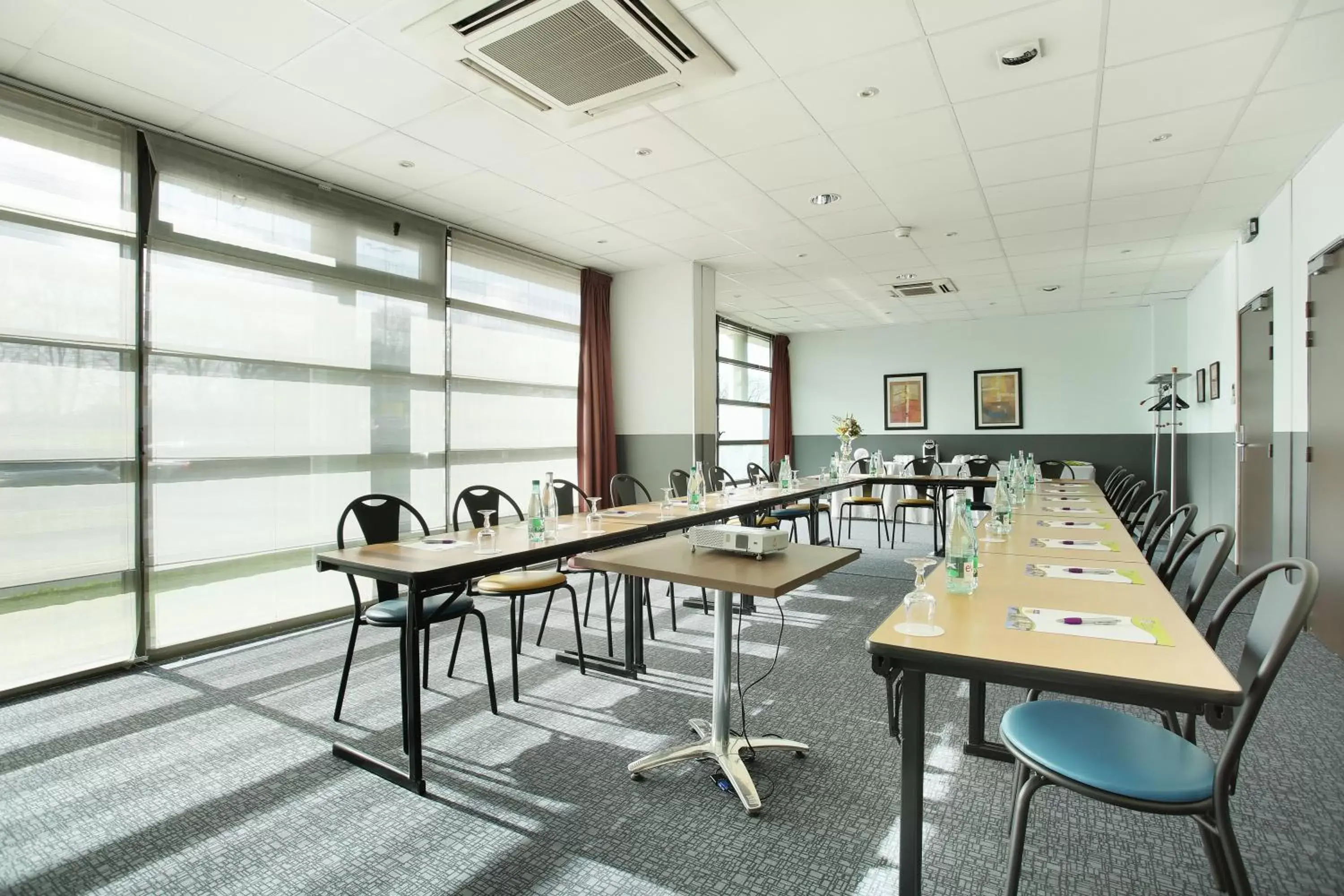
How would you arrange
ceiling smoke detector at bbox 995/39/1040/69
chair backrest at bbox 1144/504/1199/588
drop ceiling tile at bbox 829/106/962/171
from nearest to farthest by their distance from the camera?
chair backrest at bbox 1144/504/1199/588, ceiling smoke detector at bbox 995/39/1040/69, drop ceiling tile at bbox 829/106/962/171

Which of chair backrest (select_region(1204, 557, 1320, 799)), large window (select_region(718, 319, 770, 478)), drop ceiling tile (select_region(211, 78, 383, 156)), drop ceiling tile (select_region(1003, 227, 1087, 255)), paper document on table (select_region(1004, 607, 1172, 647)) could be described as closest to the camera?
chair backrest (select_region(1204, 557, 1320, 799))

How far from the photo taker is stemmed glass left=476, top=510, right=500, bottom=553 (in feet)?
9.09

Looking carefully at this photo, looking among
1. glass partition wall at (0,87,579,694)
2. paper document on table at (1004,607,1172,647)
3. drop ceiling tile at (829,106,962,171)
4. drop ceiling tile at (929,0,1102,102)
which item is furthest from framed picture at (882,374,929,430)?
paper document on table at (1004,607,1172,647)

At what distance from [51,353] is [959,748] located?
457cm

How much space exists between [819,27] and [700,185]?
1879mm

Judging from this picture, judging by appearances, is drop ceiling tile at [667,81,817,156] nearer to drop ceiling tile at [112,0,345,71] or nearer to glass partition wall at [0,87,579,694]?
drop ceiling tile at [112,0,345,71]

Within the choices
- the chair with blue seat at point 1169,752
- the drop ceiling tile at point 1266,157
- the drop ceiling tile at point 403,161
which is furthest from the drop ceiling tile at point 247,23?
the drop ceiling tile at point 1266,157

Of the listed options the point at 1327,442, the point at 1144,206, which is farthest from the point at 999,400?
the point at 1327,442

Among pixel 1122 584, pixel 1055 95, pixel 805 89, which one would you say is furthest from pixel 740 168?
pixel 1122 584

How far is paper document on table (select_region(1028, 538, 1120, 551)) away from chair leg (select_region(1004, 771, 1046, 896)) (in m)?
1.51

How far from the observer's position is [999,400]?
1035cm

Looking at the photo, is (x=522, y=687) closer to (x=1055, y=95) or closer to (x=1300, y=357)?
(x=1055, y=95)

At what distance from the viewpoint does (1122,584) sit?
214 cm

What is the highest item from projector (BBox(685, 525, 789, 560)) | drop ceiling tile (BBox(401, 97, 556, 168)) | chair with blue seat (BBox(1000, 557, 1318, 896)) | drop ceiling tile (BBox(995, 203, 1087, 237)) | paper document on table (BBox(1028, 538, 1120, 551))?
drop ceiling tile (BBox(995, 203, 1087, 237))
